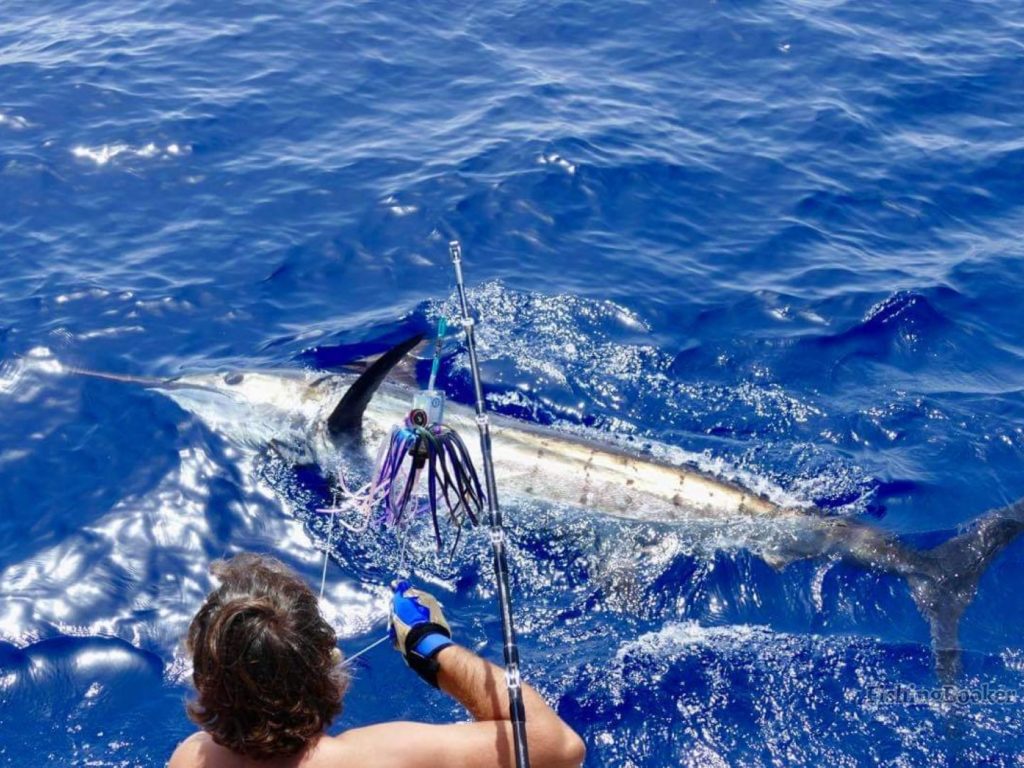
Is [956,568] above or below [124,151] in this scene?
below

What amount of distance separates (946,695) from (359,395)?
13.9 feet

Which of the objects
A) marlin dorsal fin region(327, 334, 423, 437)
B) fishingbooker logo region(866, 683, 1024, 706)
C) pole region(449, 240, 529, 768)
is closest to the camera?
pole region(449, 240, 529, 768)

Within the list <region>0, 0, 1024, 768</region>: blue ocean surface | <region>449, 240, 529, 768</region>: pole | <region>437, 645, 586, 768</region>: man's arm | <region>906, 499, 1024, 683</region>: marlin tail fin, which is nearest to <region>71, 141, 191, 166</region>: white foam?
<region>0, 0, 1024, 768</region>: blue ocean surface

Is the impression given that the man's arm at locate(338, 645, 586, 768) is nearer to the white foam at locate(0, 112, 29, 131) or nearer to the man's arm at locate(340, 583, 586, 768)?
the man's arm at locate(340, 583, 586, 768)

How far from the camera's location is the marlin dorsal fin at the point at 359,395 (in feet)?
22.8

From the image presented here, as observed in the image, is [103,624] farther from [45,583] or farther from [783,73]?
[783,73]

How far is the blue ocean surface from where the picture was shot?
5.73 m

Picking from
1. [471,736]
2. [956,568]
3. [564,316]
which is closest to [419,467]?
[471,736]

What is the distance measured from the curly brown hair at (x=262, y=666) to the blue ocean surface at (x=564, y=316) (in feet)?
8.18

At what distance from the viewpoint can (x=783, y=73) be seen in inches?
535

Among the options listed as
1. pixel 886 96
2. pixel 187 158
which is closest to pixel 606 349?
pixel 187 158

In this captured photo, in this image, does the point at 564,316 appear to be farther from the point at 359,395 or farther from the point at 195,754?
the point at 195,754

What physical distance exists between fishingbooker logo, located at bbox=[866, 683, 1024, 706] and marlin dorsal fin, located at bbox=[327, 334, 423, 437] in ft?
11.6

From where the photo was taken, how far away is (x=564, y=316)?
9070mm
